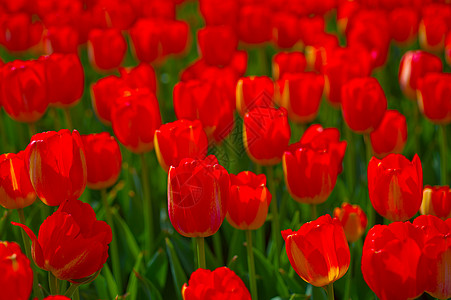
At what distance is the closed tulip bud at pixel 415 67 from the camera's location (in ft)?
8.67

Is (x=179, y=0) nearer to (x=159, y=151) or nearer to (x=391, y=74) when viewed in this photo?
(x=391, y=74)

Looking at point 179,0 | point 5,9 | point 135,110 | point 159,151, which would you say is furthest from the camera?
point 179,0

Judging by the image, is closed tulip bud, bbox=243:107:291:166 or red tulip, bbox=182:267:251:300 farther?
closed tulip bud, bbox=243:107:291:166

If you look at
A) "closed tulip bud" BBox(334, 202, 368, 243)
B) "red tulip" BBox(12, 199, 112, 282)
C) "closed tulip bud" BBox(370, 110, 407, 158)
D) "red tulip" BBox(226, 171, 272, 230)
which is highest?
"red tulip" BBox(12, 199, 112, 282)

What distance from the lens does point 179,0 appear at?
4.82 metres

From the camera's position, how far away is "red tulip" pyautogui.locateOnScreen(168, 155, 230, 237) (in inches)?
56.6

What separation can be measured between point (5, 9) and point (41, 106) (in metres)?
2.38

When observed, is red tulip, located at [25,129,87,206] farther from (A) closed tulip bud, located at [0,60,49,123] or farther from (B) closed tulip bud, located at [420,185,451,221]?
→ (B) closed tulip bud, located at [420,185,451,221]

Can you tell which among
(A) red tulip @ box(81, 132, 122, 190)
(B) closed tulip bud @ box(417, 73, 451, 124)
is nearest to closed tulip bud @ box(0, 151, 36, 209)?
(A) red tulip @ box(81, 132, 122, 190)

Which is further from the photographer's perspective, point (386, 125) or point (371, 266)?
point (386, 125)

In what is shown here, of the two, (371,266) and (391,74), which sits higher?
(371,266)

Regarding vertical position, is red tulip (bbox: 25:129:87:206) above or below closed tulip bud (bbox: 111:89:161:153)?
above

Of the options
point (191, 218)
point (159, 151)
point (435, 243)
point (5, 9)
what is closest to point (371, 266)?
point (435, 243)

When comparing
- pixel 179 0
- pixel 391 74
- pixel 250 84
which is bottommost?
pixel 391 74
